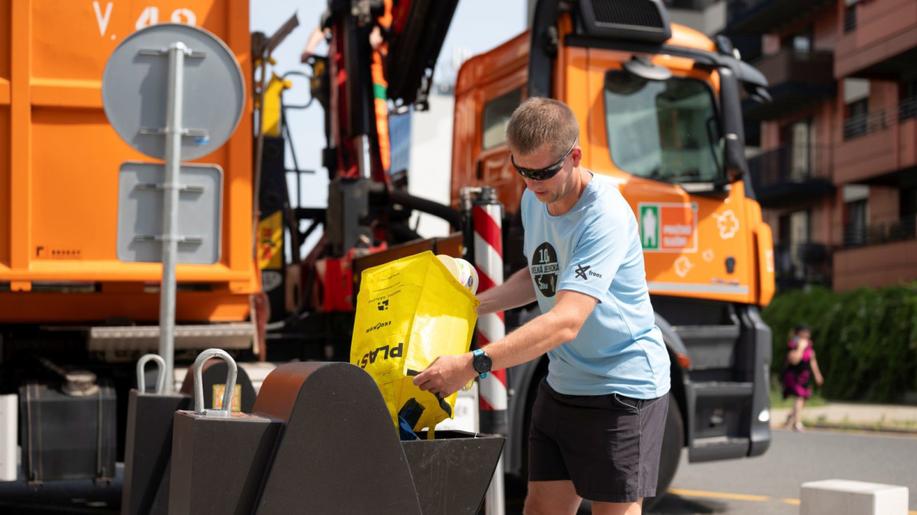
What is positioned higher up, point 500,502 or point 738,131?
point 738,131

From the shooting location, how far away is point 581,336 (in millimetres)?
4246

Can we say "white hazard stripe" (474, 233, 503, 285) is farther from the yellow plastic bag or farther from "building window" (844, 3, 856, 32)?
"building window" (844, 3, 856, 32)

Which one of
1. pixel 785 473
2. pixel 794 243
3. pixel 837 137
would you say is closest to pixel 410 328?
pixel 785 473

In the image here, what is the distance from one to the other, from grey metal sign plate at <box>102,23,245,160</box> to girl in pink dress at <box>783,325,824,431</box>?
1301 cm

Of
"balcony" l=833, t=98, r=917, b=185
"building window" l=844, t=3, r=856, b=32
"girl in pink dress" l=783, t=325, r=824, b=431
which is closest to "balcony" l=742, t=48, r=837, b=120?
"building window" l=844, t=3, r=856, b=32

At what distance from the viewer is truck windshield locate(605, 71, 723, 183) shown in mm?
8711

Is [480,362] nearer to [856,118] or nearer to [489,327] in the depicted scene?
[489,327]

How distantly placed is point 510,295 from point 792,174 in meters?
36.5

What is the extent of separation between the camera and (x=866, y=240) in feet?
119

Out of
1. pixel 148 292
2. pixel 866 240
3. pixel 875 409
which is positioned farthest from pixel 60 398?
pixel 866 240

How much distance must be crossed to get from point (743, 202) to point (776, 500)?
234 cm

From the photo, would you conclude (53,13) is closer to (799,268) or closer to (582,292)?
(582,292)

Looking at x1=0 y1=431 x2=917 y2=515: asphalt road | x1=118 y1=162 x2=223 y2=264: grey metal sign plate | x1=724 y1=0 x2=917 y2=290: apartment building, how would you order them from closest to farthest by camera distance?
x1=118 y1=162 x2=223 y2=264: grey metal sign plate → x1=0 y1=431 x2=917 y2=515: asphalt road → x1=724 y1=0 x2=917 y2=290: apartment building

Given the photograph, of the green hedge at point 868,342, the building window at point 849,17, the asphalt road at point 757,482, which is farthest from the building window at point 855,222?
the asphalt road at point 757,482
